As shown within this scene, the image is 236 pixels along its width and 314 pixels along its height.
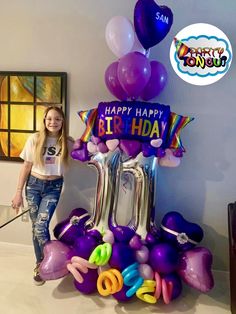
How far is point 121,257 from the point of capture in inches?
86.1

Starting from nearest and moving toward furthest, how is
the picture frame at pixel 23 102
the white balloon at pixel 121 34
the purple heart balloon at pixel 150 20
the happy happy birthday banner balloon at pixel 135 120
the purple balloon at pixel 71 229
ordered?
1. the purple heart balloon at pixel 150 20
2. the white balloon at pixel 121 34
3. the happy happy birthday banner balloon at pixel 135 120
4. the purple balloon at pixel 71 229
5. the picture frame at pixel 23 102

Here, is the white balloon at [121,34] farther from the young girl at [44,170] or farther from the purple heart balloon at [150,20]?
the young girl at [44,170]

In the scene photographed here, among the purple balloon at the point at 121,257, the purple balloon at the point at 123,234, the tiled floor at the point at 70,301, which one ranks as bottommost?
the tiled floor at the point at 70,301

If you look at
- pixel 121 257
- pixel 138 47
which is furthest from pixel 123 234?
pixel 138 47

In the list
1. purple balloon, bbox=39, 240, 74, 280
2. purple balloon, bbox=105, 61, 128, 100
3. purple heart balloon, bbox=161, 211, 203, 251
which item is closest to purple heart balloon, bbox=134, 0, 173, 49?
purple balloon, bbox=105, 61, 128, 100

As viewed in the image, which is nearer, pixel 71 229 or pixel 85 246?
pixel 85 246

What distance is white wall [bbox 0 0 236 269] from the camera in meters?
2.57

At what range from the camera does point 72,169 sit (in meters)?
2.84

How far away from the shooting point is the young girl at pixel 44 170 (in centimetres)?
255

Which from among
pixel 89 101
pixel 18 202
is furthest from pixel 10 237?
pixel 89 101

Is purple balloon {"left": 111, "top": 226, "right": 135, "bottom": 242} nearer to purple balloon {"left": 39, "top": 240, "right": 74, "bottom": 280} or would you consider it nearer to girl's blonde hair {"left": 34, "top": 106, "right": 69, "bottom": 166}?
purple balloon {"left": 39, "top": 240, "right": 74, "bottom": 280}

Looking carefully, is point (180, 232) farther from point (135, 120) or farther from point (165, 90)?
point (165, 90)

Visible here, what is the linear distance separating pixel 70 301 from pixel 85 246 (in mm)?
380

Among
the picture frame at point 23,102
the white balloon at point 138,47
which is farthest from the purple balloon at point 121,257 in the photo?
the white balloon at point 138,47
